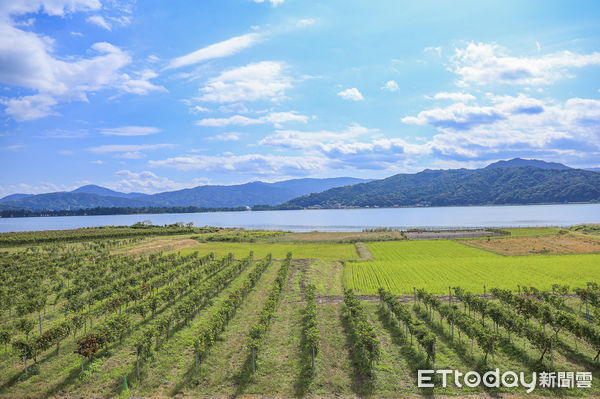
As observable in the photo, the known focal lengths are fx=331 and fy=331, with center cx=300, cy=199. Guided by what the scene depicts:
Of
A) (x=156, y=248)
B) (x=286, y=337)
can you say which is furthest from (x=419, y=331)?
(x=156, y=248)

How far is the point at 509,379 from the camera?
15359 millimetres

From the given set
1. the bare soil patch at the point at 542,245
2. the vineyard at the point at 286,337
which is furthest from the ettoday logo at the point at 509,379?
the bare soil patch at the point at 542,245

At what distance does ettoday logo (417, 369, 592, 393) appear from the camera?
14.8 meters

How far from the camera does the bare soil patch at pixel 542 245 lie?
53.9 metres

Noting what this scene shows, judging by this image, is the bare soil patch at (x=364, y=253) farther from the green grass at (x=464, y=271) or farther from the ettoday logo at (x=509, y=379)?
the ettoday logo at (x=509, y=379)

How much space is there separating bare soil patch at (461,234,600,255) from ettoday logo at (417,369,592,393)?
144 feet

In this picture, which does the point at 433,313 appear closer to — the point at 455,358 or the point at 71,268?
the point at 455,358

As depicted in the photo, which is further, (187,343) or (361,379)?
(187,343)

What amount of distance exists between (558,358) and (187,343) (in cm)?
2040

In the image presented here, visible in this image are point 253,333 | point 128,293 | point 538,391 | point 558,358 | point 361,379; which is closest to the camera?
point 538,391

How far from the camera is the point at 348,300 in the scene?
81.3ft

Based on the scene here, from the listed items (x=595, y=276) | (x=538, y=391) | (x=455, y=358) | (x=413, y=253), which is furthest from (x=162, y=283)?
(x=595, y=276)

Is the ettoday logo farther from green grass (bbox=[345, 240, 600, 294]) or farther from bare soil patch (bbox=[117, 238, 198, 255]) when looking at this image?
bare soil patch (bbox=[117, 238, 198, 255])

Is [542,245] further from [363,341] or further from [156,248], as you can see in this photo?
[156,248]
